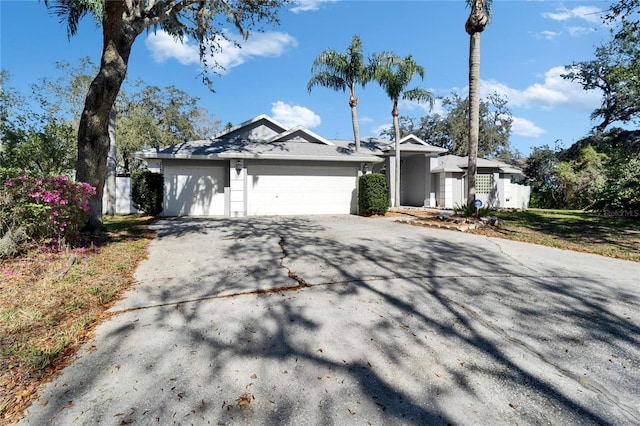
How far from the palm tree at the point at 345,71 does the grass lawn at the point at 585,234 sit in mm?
9222

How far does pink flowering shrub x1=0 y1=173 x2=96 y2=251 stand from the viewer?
4.67 m

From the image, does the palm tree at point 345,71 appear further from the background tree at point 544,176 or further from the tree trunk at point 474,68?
the background tree at point 544,176

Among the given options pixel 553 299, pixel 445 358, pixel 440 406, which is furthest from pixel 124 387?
pixel 553 299

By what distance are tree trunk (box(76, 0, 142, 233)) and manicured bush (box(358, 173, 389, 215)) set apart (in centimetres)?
918

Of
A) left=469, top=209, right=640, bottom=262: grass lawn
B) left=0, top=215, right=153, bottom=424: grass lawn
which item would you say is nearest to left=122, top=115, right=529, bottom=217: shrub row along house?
left=469, top=209, right=640, bottom=262: grass lawn

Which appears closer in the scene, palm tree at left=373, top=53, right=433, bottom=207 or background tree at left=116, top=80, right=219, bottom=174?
palm tree at left=373, top=53, right=433, bottom=207

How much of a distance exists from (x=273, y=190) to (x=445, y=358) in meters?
11.8

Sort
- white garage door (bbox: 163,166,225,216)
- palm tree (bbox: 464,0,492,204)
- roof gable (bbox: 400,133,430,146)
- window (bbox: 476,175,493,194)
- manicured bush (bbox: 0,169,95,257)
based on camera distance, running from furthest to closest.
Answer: window (bbox: 476,175,493,194) → roof gable (bbox: 400,133,430,146) → white garage door (bbox: 163,166,225,216) → palm tree (bbox: 464,0,492,204) → manicured bush (bbox: 0,169,95,257)

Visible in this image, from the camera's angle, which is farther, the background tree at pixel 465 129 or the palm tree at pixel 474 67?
the background tree at pixel 465 129

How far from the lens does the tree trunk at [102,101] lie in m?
6.41

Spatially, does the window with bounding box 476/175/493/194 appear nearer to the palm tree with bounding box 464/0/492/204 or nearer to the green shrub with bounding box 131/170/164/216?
the palm tree with bounding box 464/0/492/204

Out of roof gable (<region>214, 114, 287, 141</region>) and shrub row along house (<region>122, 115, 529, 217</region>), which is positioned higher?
roof gable (<region>214, 114, 287, 141</region>)

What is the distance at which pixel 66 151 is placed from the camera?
12.3 meters

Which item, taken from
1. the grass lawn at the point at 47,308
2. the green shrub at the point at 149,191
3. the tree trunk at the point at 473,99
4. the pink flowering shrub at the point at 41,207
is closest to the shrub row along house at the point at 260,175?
the green shrub at the point at 149,191
